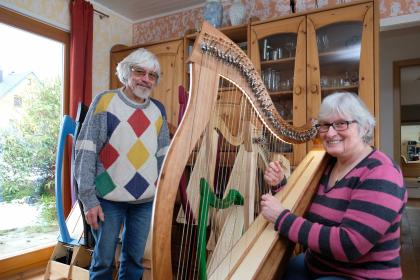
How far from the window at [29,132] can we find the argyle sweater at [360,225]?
7.89ft

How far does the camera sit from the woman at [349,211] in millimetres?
842

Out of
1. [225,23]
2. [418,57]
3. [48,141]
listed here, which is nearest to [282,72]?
[225,23]

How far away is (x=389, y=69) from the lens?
14.2 feet

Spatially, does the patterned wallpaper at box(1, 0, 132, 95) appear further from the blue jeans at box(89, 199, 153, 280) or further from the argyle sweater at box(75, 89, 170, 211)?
the blue jeans at box(89, 199, 153, 280)

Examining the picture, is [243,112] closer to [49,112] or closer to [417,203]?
[49,112]

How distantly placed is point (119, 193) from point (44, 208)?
194 cm

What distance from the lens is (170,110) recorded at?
3.03m

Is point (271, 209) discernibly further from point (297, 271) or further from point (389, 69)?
point (389, 69)

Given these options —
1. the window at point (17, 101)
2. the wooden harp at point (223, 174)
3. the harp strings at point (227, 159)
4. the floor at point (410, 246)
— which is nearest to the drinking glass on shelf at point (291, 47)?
the wooden harp at point (223, 174)

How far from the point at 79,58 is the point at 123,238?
197cm

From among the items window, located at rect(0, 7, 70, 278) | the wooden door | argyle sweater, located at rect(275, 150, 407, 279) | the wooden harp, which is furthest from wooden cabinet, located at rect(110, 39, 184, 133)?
argyle sweater, located at rect(275, 150, 407, 279)

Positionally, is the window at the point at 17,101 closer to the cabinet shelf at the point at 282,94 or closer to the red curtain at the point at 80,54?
the red curtain at the point at 80,54

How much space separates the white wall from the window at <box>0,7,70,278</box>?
3.85 metres

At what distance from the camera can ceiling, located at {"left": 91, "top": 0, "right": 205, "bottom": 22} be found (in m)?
3.21
